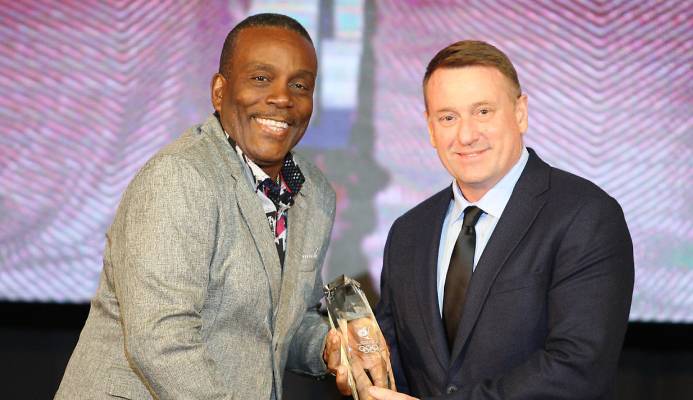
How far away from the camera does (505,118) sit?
7.82ft

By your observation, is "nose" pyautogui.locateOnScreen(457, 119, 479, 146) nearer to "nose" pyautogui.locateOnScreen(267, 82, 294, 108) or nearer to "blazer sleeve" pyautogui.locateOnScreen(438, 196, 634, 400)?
"blazer sleeve" pyautogui.locateOnScreen(438, 196, 634, 400)

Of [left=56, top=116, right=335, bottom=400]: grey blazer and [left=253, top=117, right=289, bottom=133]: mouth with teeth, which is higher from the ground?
[left=253, top=117, right=289, bottom=133]: mouth with teeth

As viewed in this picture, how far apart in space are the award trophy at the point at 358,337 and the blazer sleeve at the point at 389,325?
14cm

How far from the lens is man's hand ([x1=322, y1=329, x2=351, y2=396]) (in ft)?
8.24

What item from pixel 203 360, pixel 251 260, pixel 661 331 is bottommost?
pixel 661 331

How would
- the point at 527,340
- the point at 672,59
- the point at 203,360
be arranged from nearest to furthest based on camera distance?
the point at 203,360
the point at 527,340
the point at 672,59

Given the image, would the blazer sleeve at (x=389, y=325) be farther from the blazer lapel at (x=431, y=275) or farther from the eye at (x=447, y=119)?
the eye at (x=447, y=119)

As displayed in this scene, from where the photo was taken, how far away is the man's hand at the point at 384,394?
7.65ft

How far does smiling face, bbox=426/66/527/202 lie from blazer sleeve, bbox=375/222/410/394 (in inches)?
14.4

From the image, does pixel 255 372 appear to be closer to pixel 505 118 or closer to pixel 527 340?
pixel 527 340

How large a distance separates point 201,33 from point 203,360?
3.01 m

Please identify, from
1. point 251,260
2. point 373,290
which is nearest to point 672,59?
point 373,290

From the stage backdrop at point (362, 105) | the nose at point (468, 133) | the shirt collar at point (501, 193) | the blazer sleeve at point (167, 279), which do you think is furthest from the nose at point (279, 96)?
the stage backdrop at point (362, 105)

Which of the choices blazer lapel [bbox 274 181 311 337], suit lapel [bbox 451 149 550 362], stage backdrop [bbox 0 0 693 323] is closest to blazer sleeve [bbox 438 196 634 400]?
suit lapel [bbox 451 149 550 362]
